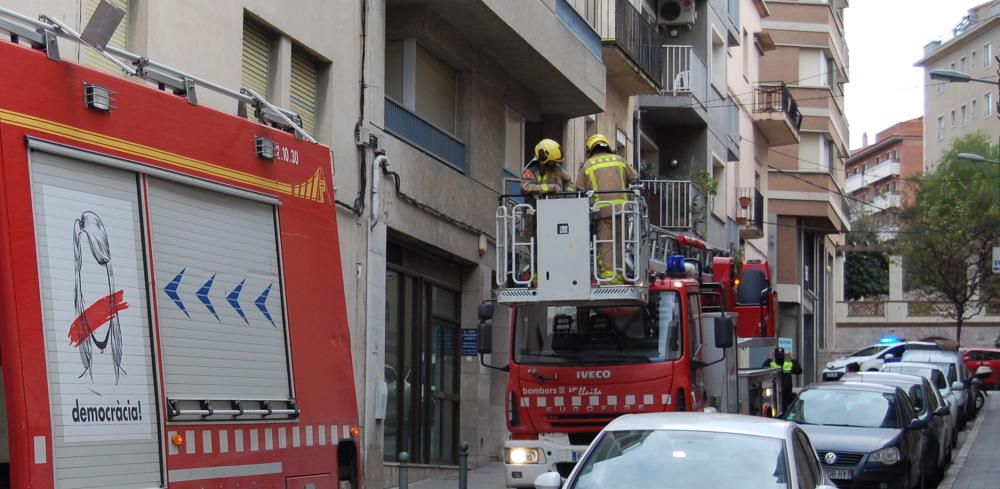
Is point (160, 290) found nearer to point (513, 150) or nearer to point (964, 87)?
point (513, 150)

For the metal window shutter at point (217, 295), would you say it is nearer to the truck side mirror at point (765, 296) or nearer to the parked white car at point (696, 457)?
the parked white car at point (696, 457)

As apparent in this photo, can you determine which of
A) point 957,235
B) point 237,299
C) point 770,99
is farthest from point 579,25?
point 957,235

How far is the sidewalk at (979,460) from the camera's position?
63.2ft

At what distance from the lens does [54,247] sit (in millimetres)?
5895

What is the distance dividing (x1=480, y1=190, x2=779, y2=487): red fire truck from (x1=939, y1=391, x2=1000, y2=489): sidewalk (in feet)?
21.9

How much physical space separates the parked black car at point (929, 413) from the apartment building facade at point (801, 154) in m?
26.4

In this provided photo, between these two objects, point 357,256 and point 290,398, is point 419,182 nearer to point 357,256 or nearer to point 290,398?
point 357,256

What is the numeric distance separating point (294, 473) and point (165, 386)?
4.31ft

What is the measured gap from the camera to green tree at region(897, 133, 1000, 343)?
55438 mm

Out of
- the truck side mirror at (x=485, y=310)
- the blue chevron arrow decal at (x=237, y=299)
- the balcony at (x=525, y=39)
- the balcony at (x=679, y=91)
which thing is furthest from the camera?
the balcony at (x=679, y=91)

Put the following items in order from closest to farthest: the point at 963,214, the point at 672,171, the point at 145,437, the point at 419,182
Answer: the point at 145,437 → the point at 419,182 → the point at 672,171 → the point at 963,214

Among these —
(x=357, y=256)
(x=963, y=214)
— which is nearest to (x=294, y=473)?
(x=357, y=256)

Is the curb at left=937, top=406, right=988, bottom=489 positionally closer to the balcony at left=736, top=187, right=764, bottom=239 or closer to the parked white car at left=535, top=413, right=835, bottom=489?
→ the balcony at left=736, top=187, right=764, bottom=239

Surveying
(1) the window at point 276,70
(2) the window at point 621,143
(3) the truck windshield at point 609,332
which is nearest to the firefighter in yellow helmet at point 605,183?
(3) the truck windshield at point 609,332
